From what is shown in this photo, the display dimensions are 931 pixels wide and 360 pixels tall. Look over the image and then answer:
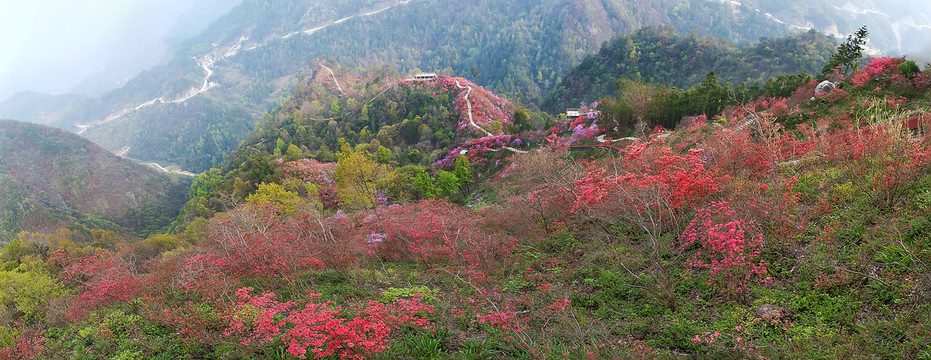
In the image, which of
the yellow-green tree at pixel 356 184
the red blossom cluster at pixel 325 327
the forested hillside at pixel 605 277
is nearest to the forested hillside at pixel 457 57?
the yellow-green tree at pixel 356 184

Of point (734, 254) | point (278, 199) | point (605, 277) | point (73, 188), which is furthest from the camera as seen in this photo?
point (73, 188)

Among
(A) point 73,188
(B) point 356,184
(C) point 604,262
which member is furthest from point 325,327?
(A) point 73,188

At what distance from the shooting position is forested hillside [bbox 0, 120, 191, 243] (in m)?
70.0

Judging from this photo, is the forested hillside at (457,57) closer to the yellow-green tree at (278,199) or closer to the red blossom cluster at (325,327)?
the yellow-green tree at (278,199)

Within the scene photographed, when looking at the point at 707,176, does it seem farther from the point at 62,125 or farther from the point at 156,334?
the point at 62,125

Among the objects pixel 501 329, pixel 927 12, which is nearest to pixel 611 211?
pixel 501 329

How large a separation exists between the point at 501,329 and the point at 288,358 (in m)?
4.28

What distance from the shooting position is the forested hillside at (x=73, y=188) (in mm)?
70000

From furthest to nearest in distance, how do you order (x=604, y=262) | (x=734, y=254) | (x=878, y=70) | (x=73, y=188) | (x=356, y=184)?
1. (x=73, y=188)
2. (x=356, y=184)
3. (x=878, y=70)
4. (x=604, y=262)
5. (x=734, y=254)

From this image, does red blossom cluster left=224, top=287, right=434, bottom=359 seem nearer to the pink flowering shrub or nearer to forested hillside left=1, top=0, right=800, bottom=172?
the pink flowering shrub

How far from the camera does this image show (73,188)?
85312 mm

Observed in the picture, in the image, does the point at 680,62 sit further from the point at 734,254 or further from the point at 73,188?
the point at 73,188

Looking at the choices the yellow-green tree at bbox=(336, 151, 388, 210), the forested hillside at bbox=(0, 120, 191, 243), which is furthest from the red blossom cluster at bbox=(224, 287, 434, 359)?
the forested hillside at bbox=(0, 120, 191, 243)

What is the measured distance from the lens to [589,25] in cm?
13725
